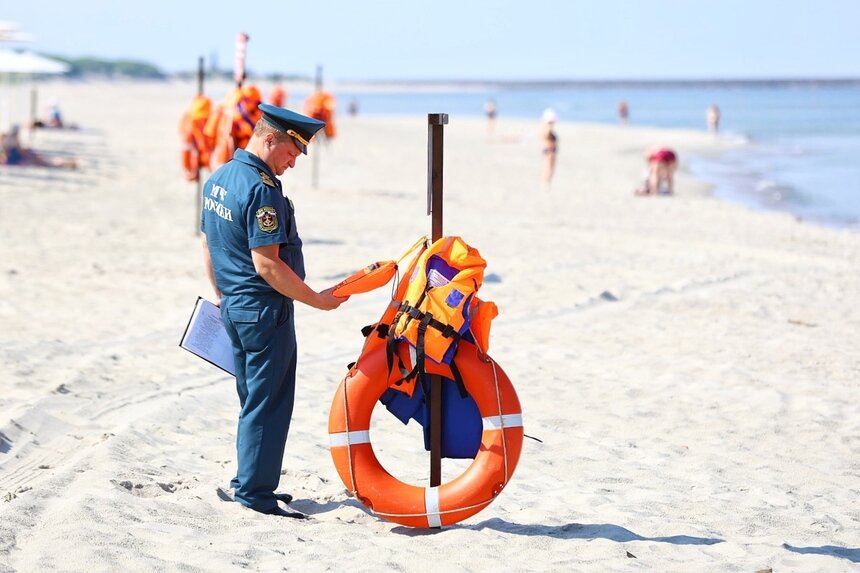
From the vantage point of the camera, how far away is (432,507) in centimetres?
418

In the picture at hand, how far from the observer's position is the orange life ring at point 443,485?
415 centimetres

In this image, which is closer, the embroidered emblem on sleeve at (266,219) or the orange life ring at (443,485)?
the embroidered emblem on sleeve at (266,219)

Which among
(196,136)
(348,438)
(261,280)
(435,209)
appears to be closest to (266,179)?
(261,280)

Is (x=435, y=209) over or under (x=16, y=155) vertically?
under

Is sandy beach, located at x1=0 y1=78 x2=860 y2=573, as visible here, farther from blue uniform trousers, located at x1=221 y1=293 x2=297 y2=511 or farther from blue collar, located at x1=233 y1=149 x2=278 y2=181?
blue collar, located at x1=233 y1=149 x2=278 y2=181

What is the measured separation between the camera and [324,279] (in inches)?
384

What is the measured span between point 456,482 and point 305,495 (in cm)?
84

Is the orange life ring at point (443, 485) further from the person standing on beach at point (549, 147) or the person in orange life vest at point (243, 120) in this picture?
the person standing on beach at point (549, 147)

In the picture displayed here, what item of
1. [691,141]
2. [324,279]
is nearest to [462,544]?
[324,279]

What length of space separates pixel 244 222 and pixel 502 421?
47.9 inches

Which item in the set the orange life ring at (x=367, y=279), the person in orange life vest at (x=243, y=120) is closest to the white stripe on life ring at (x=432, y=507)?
the orange life ring at (x=367, y=279)

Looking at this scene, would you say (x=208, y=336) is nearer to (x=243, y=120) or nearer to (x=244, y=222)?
(x=244, y=222)

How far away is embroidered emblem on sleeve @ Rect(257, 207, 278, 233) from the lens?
157 inches

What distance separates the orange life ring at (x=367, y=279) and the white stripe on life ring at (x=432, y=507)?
812mm
